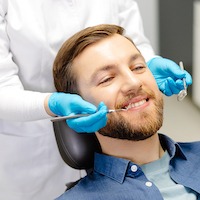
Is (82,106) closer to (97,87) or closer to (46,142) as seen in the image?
(97,87)

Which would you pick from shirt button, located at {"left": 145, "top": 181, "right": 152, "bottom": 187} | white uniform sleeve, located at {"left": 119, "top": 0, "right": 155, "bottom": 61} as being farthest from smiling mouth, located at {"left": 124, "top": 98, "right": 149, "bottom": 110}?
white uniform sleeve, located at {"left": 119, "top": 0, "right": 155, "bottom": 61}

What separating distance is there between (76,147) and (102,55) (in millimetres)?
336

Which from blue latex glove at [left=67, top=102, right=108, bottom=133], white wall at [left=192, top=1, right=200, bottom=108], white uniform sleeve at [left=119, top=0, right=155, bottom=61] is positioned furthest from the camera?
white wall at [left=192, top=1, right=200, bottom=108]

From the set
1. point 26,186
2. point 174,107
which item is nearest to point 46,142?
point 26,186

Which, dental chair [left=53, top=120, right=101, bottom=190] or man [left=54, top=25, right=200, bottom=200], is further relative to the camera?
dental chair [left=53, top=120, right=101, bottom=190]

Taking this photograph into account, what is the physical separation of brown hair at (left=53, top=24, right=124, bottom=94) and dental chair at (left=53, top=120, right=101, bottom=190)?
159mm

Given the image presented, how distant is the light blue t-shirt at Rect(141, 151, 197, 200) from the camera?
1214mm

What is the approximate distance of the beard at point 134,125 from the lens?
3.93 ft

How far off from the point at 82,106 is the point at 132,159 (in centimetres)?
28

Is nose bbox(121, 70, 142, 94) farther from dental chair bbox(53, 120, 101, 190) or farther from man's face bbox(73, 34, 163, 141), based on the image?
dental chair bbox(53, 120, 101, 190)

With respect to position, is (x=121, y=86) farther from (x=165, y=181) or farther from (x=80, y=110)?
(x=165, y=181)

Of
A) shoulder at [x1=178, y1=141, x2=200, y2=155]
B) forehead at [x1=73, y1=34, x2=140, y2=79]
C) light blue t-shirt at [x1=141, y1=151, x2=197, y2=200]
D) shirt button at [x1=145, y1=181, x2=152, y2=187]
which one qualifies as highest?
forehead at [x1=73, y1=34, x2=140, y2=79]

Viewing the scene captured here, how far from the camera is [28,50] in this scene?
4.50 feet

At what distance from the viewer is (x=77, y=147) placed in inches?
53.5
